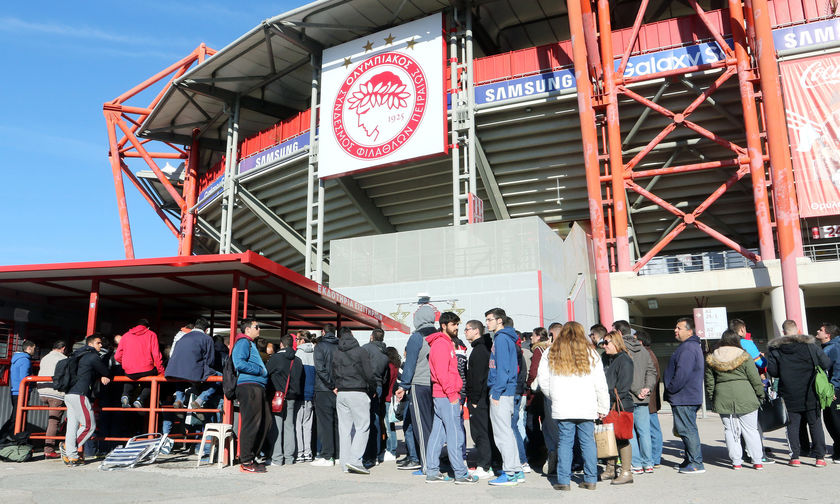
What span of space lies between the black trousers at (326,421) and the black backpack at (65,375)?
3003mm

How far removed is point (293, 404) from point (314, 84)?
55.4 ft

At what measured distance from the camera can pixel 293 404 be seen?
8.30 metres

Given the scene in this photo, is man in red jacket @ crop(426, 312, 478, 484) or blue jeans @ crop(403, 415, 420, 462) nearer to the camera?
man in red jacket @ crop(426, 312, 478, 484)

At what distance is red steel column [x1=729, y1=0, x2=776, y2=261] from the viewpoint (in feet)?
57.2

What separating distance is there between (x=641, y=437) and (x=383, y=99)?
1610 cm

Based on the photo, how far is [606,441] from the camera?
6113 mm

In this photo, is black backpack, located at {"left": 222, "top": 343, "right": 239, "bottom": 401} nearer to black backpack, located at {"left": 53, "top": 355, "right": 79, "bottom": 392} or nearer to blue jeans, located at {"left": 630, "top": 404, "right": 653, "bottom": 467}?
black backpack, located at {"left": 53, "top": 355, "right": 79, "bottom": 392}

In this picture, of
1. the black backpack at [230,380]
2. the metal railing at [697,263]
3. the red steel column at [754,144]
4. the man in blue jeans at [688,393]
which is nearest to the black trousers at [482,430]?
the man in blue jeans at [688,393]

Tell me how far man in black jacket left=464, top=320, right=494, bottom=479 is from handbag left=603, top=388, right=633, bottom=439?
1.25m

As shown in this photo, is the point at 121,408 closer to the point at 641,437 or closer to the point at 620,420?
the point at 620,420

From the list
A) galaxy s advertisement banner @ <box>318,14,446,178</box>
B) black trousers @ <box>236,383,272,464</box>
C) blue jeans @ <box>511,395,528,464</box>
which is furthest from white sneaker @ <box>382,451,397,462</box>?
galaxy s advertisement banner @ <box>318,14,446,178</box>

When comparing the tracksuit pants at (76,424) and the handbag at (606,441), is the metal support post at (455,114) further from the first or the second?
the handbag at (606,441)

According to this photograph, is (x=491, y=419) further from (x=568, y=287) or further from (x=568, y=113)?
(x=568, y=113)

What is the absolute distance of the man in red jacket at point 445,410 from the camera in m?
6.56
